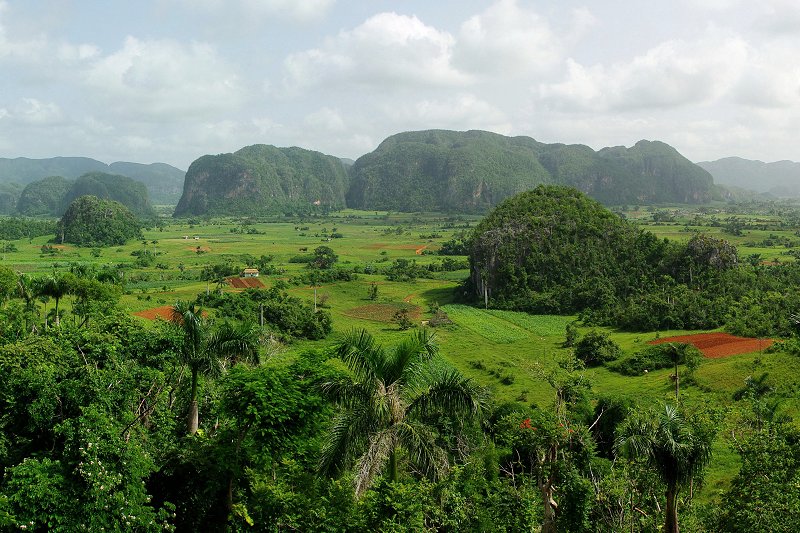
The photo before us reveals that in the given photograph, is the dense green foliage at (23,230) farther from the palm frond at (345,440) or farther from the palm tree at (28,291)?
the palm frond at (345,440)

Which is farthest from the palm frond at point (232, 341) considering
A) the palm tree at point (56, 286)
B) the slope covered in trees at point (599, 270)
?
the slope covered in trees at point (599, 270)

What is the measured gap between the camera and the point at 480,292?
6494 cm

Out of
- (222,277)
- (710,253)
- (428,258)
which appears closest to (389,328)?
(222,277)

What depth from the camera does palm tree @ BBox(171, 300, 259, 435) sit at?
15.1 metres

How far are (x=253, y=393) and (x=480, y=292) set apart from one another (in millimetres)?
55066

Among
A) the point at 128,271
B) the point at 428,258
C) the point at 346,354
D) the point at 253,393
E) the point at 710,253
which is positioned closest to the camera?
the point at 346,354

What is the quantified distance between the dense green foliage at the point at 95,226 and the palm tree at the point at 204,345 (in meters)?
103

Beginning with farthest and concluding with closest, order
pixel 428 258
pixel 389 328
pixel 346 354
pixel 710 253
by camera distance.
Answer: pixel 428 258, pixel 710 253, pixel 389 328, pixel 346 354

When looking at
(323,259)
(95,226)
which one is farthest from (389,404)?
(95,226)

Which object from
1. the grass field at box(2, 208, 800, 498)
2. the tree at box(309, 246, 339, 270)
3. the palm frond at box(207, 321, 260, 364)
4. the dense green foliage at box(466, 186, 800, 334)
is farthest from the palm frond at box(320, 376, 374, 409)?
the tree at box(309, 246, 339, 270)

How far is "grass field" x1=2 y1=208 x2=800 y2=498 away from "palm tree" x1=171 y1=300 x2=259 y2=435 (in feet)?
16.8

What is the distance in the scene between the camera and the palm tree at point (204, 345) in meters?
15.1

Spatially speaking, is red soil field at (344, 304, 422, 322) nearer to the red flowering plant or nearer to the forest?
the forest

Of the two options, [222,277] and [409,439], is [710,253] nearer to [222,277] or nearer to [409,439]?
[222,277]
